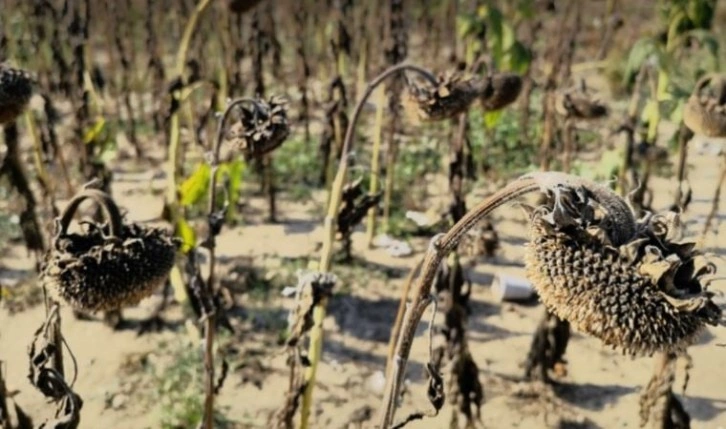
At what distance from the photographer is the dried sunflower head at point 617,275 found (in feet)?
3.80

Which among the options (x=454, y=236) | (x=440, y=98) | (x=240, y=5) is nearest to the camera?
(x=454, y=236)

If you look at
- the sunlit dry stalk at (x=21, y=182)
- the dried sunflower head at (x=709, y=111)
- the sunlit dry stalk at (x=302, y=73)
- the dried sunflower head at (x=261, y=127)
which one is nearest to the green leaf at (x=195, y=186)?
the dried sunflower head at (x=261, y=127)

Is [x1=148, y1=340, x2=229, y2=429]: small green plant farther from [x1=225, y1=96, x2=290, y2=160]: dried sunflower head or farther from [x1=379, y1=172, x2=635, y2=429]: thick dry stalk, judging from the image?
[x1=379, y1=172, x2=635, y2=429]: thick dry stalk

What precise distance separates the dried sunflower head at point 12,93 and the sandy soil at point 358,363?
144 cm

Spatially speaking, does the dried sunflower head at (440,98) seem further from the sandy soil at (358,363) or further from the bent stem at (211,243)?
the sandy soil at (358,363)

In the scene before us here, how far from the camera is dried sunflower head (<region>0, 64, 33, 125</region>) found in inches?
81.7

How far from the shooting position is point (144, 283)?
1740 millimetres

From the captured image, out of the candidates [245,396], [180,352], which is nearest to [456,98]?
[245,396]

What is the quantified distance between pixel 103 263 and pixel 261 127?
0.86 m

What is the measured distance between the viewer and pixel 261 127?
239 centimetres

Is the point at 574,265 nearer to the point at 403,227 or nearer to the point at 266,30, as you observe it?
the point at 403,227

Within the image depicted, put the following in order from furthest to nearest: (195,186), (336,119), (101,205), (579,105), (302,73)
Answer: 1. (302,73)
2. (336,119)
3. (579,105)
4. (195,186)
5. (101,205)

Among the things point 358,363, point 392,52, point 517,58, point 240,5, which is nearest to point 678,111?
point 517,58

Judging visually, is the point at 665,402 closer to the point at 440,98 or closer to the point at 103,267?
the point at 440,98
